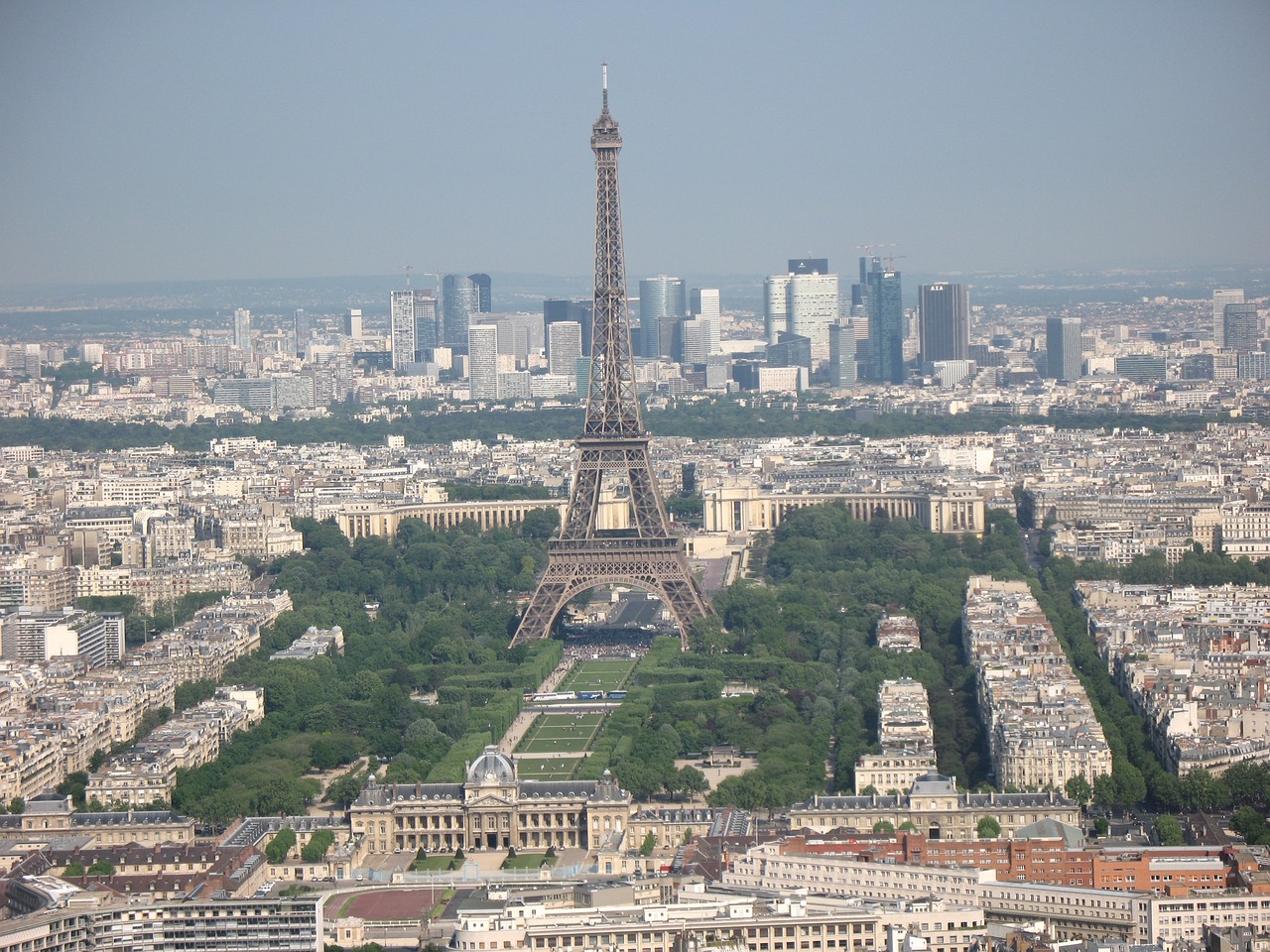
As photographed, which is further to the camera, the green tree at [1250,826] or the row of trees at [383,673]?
the row of trees at [383,673]

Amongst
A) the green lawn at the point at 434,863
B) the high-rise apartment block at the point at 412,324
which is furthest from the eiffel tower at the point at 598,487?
the high-rise apartment block at the point at 412,324

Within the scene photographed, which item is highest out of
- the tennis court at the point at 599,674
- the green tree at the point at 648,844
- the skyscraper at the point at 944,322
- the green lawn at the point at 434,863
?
the skyscraper at the point at 944,322

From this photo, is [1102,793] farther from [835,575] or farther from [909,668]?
[835,575]

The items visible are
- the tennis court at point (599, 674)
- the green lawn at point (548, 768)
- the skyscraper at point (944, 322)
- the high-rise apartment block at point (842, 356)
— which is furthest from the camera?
Result: the skyscraper at point (944, 322)

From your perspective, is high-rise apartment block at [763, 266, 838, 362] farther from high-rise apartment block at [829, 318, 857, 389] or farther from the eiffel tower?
the eiffel tower

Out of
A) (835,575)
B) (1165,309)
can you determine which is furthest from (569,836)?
(1165,309)

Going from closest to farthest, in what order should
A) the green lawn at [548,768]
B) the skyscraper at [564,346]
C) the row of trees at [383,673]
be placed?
the row of trees at [383,673] < the green lawn at [548,768] < the skyscraper at [564,346]

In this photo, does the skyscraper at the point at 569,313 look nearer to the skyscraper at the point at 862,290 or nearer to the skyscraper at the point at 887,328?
the skyscraper at the point at 887,328
